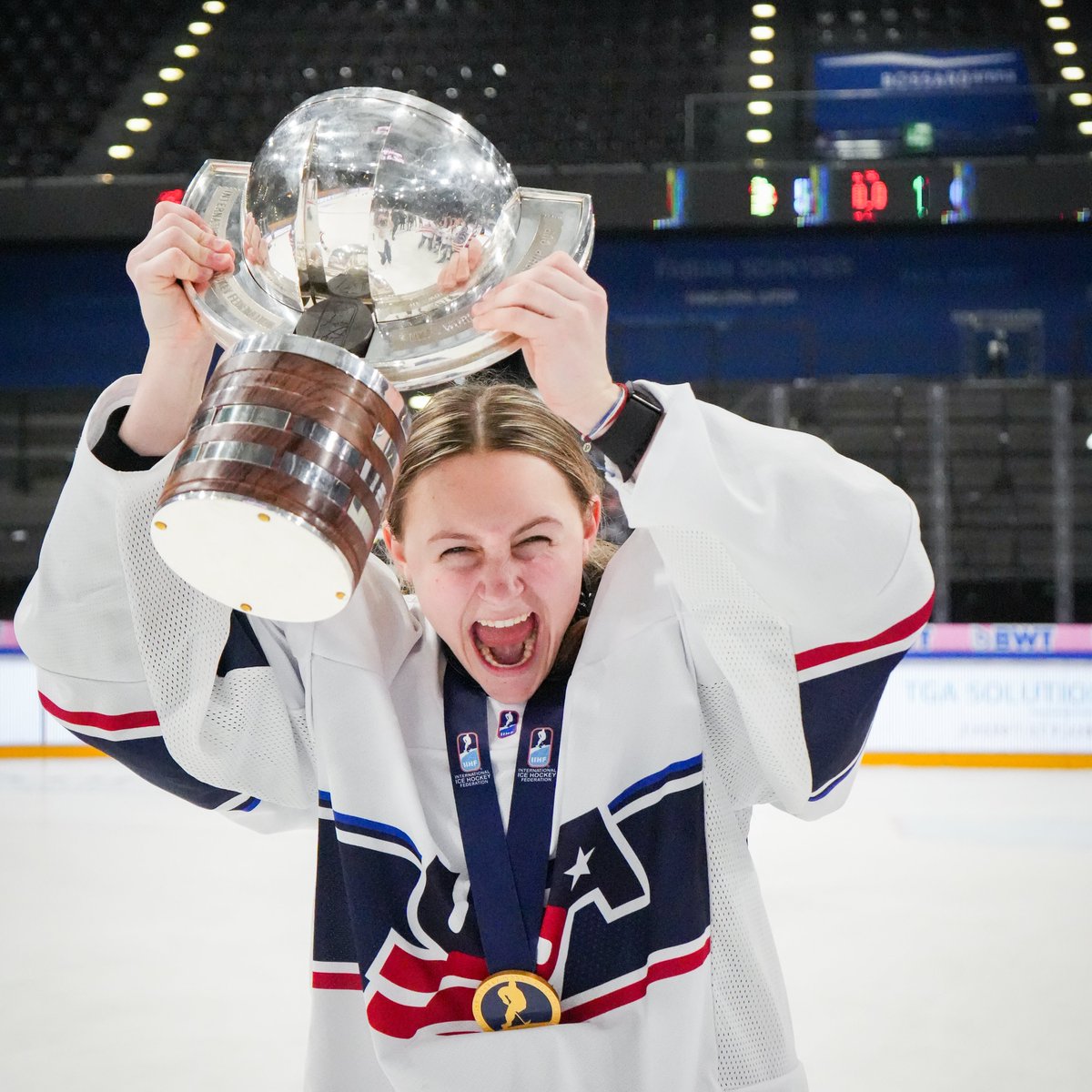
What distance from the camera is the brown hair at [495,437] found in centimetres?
121

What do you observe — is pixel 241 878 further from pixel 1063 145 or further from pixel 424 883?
pixel 1063 145

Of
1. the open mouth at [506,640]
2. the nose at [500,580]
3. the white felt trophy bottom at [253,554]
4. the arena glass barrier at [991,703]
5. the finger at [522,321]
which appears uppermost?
the finger at [522,321]

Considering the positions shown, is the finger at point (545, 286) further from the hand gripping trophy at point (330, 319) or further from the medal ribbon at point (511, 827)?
the medal ribbon at point (511, 827)

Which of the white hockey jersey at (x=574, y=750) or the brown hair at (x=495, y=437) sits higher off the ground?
the brown hair at (x=495, y=437)

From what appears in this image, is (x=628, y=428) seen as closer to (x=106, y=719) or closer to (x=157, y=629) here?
(x=157, y=629)

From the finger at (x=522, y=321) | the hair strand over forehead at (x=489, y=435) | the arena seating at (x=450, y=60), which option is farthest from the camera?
the arena seating at (x=450, y=60)

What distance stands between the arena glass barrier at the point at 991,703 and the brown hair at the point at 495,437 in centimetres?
450

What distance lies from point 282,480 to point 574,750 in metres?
0.50

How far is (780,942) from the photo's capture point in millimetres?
3340

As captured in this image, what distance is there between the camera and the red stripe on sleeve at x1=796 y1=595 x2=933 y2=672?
1.09 m

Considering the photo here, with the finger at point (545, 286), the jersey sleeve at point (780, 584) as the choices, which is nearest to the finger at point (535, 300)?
Answer: the finger at point (545, 286)

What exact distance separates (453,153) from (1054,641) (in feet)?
17.8

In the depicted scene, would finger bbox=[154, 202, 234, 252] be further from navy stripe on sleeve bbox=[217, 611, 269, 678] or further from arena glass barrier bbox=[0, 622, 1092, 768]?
arena glass barrier bbox=[0, 622, 1092, 768]

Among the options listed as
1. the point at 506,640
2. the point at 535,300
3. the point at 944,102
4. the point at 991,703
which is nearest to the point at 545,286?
the point at 535,300
